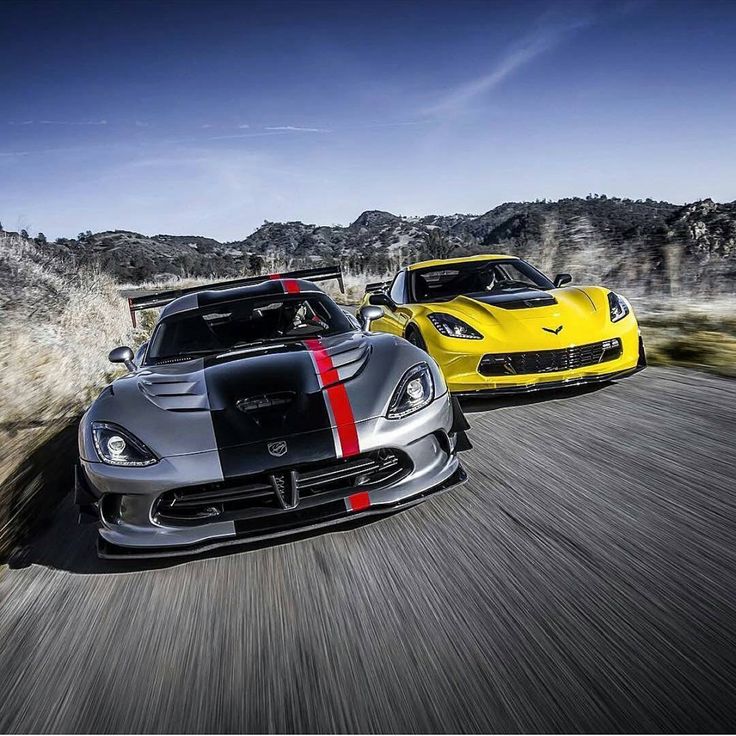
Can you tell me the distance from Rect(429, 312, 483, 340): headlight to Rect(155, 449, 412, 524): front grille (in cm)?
232

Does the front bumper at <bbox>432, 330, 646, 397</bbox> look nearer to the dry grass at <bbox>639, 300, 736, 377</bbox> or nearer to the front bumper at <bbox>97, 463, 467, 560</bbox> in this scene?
the dry grass at <bbox>639, 300, 736, 377</bbox>

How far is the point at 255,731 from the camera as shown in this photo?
5.45 feet

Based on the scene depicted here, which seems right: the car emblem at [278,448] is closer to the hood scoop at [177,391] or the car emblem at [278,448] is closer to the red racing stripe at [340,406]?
the red racing stripe at [340,406]

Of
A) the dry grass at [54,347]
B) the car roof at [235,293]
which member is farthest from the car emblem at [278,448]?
the car roof at [235,293]

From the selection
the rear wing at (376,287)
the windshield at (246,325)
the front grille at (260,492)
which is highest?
the windshield at (246,325)

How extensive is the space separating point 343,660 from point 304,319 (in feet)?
10.3

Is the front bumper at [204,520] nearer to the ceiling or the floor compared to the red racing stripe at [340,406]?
nearer to the floor

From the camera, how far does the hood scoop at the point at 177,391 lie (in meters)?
2.96

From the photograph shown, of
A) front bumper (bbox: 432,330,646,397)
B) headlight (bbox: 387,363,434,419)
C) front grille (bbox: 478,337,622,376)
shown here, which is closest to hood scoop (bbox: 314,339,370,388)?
headlight (bbox: 387,363,434,419)

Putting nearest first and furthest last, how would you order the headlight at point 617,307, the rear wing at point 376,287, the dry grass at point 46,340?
1. the headlight at point 617,307
2. the dry grass at point 46,340
3. the rear wing at point 376,287

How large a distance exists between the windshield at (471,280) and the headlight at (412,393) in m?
2.80

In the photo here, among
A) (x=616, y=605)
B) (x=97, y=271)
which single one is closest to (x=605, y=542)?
(x=616, y=605)

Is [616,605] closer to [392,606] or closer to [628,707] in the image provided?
[628,707]

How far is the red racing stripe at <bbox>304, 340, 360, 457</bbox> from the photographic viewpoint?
8.77ft
